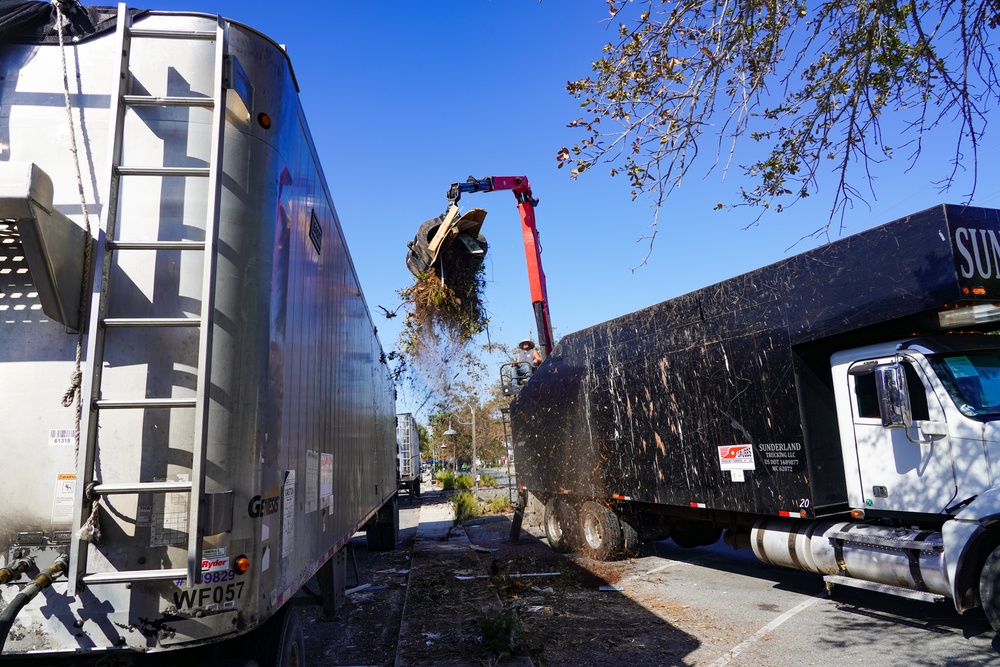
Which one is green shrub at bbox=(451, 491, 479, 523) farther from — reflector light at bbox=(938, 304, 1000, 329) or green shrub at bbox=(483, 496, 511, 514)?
reflector light at bbox=(938, 304, 1000, 329)

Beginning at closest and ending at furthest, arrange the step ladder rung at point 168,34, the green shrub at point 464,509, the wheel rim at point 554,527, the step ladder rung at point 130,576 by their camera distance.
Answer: the step ladder rung at point 130,576
the step ladder rung at point 168,34
the wheel rim at point 554,527
the green shrub at point 464,509

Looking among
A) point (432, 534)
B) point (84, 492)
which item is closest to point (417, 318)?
point (432, 534)

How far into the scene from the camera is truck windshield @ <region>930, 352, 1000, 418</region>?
578 centimetres

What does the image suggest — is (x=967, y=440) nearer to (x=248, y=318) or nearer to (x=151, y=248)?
(x=248, y=318)

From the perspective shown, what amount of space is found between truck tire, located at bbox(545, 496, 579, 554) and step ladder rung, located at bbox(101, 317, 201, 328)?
29.8 ft

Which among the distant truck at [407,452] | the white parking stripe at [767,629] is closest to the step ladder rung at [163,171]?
the white parking stripe at [767,629]

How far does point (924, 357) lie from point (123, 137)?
6.63m

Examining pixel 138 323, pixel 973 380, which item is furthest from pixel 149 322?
pixel 973 380

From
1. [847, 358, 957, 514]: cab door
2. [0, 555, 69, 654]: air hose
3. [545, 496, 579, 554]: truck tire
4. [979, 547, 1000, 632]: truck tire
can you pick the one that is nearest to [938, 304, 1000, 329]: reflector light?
[847, 358, 957, 514]: cab door

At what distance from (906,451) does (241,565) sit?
6.00m

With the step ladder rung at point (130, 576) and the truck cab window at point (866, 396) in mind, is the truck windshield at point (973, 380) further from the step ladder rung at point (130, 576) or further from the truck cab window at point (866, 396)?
the step ladder rung at point (130, 576)

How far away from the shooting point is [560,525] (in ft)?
37.4

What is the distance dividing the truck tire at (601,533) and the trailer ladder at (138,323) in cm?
804

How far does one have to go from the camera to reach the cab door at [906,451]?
5848mm
